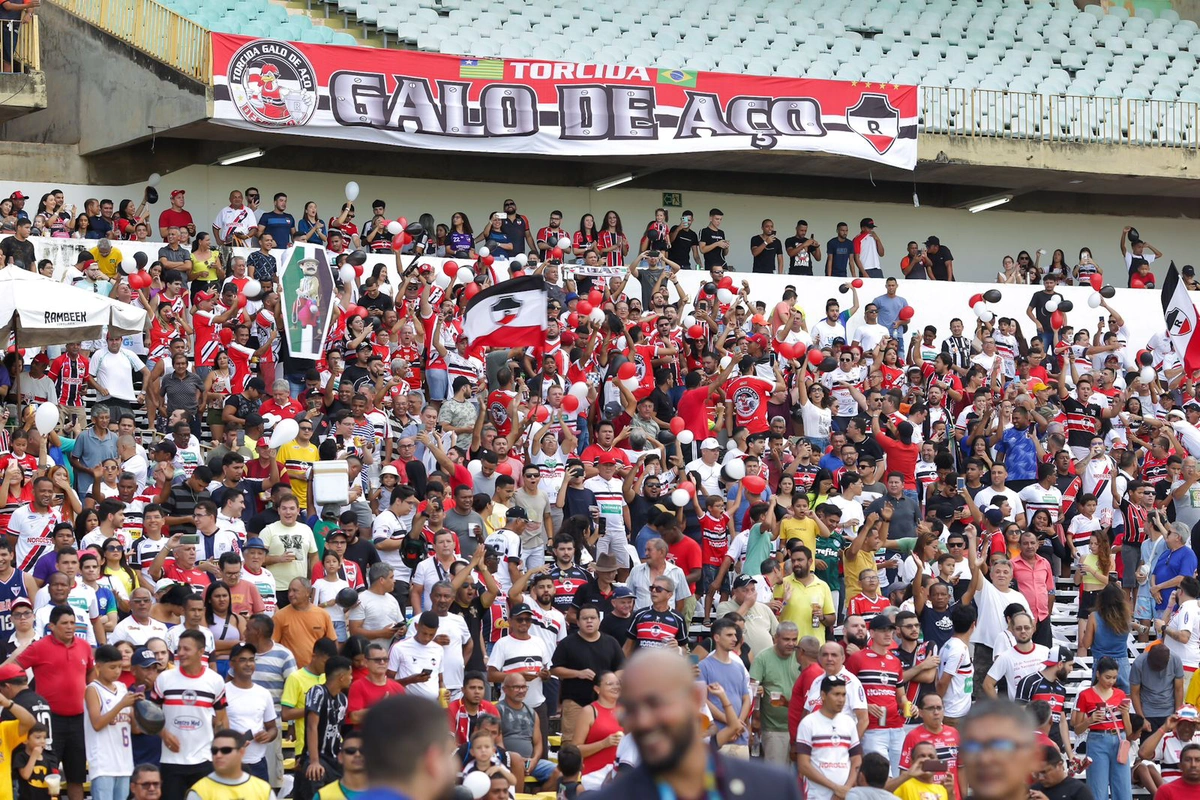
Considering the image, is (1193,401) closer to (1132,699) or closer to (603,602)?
(1132,699)

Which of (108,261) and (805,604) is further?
(108,261)

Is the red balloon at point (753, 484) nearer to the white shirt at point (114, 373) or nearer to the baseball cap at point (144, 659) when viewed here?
the white shirt at point (114, 373)

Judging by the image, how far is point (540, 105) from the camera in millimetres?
22406

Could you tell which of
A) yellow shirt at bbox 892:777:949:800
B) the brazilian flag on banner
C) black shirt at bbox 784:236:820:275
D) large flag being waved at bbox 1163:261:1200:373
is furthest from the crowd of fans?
the brazilian flag on banner

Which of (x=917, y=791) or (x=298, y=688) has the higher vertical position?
(x=298, y=688)

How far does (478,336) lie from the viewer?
17.0 meters

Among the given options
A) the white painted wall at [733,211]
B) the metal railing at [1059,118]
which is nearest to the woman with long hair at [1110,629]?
the metal railing at [1059,118]

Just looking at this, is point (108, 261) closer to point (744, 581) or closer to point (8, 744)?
point (744, 581)

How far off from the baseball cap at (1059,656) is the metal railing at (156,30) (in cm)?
1183

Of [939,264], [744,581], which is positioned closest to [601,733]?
[744,581]

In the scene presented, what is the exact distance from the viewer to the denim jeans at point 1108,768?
12227 mm

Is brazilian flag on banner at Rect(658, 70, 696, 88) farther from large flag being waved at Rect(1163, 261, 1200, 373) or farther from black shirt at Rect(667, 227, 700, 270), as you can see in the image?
large flag being waved at Rect(1163, 261, 1200, 373)

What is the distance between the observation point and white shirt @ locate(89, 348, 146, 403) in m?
16.2

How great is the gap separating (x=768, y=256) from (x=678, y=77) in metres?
2.70
